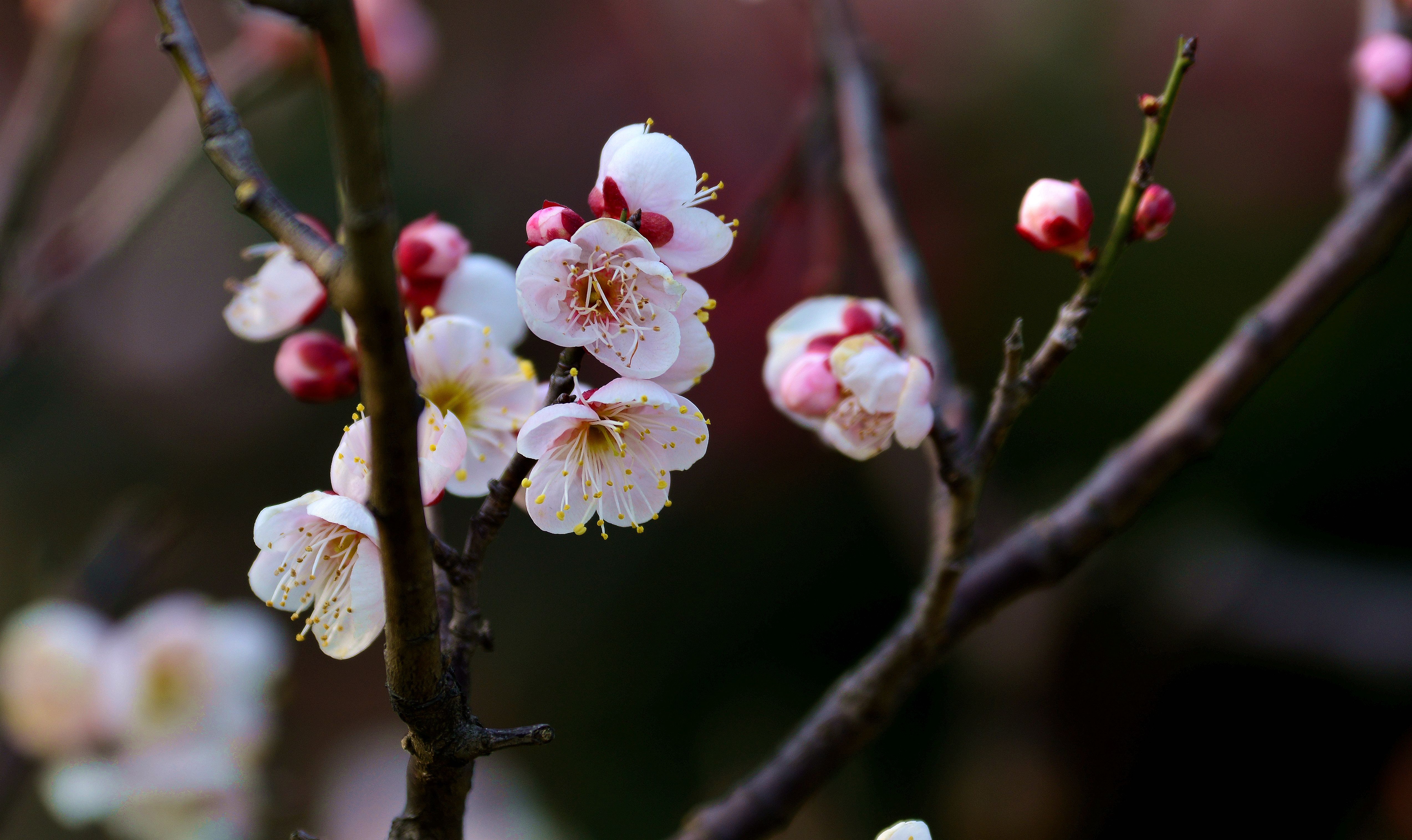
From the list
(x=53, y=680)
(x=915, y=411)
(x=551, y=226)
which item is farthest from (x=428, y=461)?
(x=53, y=680)

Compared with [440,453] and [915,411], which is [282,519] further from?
[915,411]

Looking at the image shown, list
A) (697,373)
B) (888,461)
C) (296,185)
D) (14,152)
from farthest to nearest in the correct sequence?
(296,185)
(888,461)
(14,152)
(697,373)

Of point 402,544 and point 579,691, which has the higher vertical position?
point 402,544

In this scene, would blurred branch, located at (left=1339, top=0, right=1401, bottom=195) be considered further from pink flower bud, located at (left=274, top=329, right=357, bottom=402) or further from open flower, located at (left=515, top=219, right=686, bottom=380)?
pink flower bud, located at (left=274, top=329, right=357, bottom=402)

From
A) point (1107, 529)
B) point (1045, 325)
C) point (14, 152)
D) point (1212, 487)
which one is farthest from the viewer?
point (1045, 325)

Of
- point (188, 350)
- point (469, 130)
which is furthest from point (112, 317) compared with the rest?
point (469, 130)

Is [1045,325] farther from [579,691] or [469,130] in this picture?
[469,130]

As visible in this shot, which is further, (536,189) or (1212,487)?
(536,189)

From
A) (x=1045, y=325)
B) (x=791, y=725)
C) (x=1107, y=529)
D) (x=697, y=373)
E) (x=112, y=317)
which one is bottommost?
(x=791, y=725)
